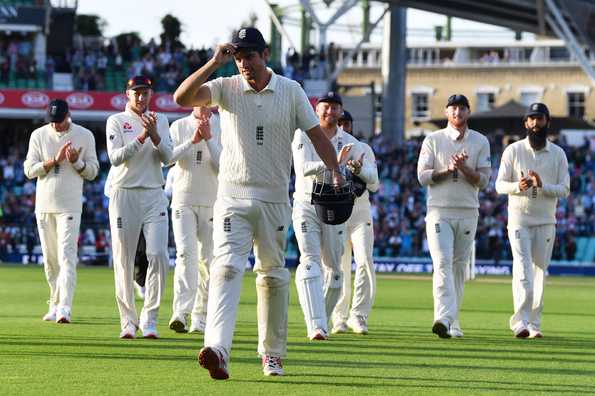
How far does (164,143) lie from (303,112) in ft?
12.5

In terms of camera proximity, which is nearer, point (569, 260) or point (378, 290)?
point (378, 290)

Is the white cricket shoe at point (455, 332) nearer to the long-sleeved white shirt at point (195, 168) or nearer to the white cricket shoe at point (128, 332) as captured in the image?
the long-sleeved white shirt at point (195, 168)

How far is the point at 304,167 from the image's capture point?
14383 millimetres

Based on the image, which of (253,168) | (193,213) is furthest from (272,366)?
(193,213)

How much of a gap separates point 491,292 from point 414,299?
3.93 metres

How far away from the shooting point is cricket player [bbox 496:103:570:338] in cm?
1599

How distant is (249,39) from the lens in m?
10.6

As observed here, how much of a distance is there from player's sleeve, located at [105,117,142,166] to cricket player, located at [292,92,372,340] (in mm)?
1642

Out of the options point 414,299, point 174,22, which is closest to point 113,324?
point 414,299

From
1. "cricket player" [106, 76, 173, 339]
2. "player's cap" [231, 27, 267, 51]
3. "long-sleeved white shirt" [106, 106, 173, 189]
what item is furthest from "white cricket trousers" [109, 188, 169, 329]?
"player's cap" [231, 27, 267, 51]

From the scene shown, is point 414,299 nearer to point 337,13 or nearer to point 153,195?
point 153,195

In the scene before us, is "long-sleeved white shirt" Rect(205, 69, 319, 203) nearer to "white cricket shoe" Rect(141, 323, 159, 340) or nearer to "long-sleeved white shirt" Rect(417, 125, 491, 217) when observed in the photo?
"white cricket shoe" Rect(141, 323, 159, 340)

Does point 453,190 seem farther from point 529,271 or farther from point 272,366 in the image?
point 272,366

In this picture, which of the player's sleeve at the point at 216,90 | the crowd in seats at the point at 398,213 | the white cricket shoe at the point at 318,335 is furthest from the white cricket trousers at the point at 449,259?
the crowd in seats at the point at 398,213
